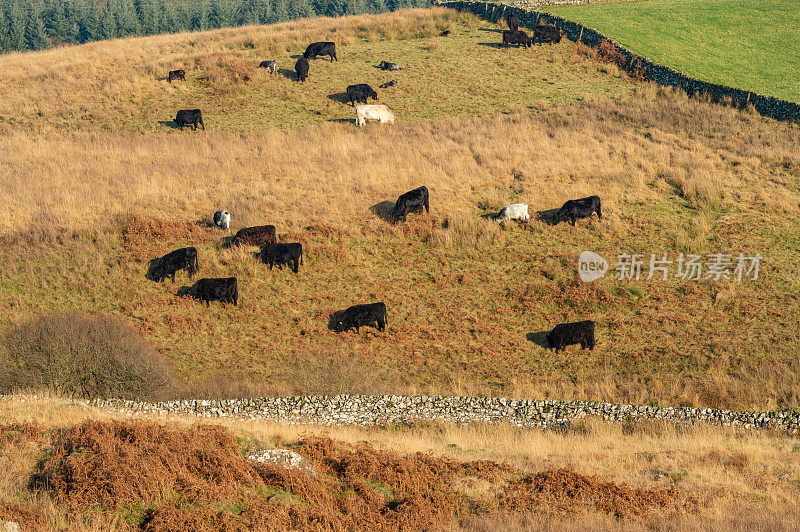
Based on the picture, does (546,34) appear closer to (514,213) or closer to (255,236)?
(514,213)

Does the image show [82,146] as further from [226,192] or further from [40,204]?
[226,192]

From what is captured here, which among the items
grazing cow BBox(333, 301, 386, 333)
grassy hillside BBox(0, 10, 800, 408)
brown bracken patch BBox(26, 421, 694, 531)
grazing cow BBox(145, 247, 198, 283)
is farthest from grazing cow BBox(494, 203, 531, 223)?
brown bracken patch BBox(26, 421, 694, 531)

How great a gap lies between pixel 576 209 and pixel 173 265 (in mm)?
15183

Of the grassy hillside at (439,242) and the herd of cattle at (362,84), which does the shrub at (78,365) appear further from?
the herd of cattle at (362,84)

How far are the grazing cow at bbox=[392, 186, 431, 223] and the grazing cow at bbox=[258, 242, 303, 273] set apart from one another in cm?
461

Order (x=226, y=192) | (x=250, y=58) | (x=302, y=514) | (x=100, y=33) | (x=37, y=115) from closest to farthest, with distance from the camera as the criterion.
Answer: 1. (x=302, y=514)
2. (x=226, y=192)
3. (x=37, y=115)
4. (x=250, y=58)
5. (x=100, y=33)

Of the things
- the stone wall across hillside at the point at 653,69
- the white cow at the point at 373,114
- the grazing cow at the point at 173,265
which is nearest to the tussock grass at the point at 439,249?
the grazing cow at the point at 173,265

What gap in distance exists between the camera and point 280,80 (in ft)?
141

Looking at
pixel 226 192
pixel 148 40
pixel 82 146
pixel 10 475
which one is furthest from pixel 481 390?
pixel 148 40

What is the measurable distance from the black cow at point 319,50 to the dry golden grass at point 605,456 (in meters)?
33.8

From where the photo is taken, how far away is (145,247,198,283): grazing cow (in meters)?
23.4

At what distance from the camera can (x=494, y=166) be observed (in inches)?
1268

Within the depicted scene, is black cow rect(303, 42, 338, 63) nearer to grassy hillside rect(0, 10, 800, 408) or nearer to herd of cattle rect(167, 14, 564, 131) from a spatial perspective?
herd of cattle rect(167, 14, 564, 131)

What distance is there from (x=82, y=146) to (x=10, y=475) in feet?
89.3
